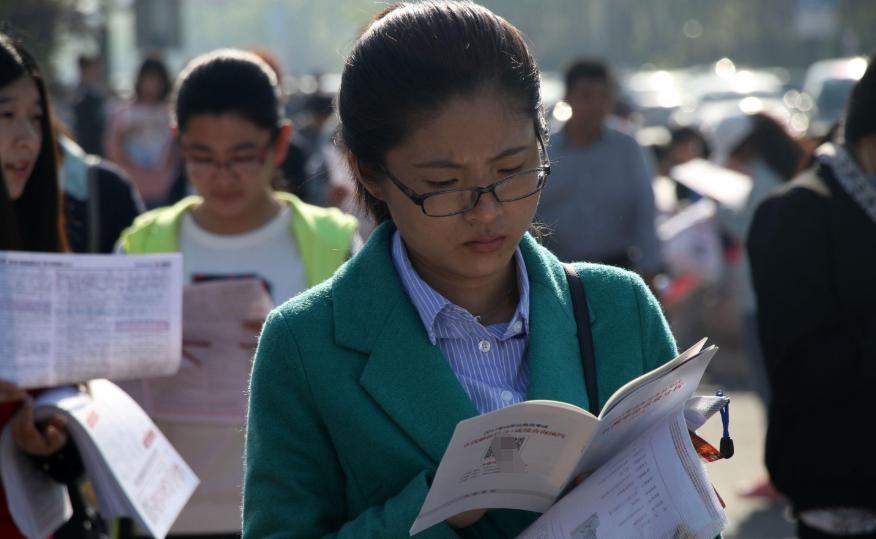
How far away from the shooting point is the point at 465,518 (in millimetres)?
2279

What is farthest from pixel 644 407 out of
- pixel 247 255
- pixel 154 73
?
pixel 154 73

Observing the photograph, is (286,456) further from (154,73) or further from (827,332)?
(154,73)

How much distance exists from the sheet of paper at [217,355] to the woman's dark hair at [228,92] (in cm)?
52

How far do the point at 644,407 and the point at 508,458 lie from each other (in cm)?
23

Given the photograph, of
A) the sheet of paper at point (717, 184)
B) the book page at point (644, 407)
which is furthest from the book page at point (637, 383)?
the sheet of paper at point (717, 184)

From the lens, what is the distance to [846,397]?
12.2 feet

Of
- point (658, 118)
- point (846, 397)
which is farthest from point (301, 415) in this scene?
point (658, 118)

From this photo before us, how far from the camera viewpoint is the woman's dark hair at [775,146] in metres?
7.36

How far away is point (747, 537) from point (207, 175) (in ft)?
11.8

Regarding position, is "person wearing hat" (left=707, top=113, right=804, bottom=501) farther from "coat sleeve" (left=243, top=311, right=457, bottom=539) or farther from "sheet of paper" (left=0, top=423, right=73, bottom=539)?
"coat sleeve" (left=243, top=311, right=457, bottom=539)

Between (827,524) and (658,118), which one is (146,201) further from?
(658,118)

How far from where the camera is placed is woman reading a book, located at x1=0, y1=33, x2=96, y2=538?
335cm

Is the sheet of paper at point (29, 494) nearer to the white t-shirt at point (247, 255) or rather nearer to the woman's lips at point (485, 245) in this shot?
the white t-shirt at point (247, 255)

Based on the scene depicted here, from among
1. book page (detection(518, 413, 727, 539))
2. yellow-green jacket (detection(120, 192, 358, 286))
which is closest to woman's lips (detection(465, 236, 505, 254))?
book page (detection(518, 413, 727, 539))
